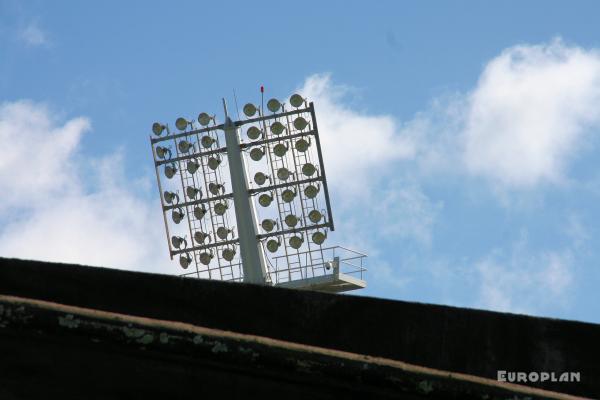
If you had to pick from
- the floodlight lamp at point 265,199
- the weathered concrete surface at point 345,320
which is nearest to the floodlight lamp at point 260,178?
the floodlight lamp at point 265,199

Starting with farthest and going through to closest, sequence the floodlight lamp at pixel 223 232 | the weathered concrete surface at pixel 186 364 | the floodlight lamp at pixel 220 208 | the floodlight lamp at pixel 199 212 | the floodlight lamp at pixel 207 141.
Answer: the floodlight lamp at pixel 207 141
the floodlight lamp at pixel 199 212
the floodlight lamp at pixel 220 208
the floodlight lamp at pixel 223 232
the weathered concrete surface at pixel 186 364

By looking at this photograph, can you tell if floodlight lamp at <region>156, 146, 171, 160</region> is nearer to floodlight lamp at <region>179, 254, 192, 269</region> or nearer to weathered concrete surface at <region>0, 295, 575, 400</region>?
floodlight lamp at <region>179, 254, 192, 269</region>

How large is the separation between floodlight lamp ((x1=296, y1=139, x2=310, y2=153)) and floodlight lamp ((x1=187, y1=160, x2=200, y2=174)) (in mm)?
2792

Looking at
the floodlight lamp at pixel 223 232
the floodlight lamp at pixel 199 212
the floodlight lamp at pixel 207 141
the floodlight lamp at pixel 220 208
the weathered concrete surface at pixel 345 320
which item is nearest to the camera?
the weathered concrete surface at pixel 345 320

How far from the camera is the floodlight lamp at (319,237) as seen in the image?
1224 inches

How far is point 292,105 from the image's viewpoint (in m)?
31.1

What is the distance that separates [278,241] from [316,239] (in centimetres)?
88

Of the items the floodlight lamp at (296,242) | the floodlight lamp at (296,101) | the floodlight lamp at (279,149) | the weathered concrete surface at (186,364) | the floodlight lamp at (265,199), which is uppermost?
the floodlight lamp at (296,101)

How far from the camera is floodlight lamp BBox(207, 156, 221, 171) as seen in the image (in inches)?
1278

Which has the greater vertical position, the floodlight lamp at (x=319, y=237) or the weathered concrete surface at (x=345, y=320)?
the floodlight lamp at (x=319, y=237)

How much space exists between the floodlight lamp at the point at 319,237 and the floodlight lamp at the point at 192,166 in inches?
139

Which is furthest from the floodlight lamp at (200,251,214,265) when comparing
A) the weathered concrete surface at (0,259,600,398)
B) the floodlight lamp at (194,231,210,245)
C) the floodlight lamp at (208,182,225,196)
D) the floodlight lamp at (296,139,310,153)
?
the weathered concrete surface at (0,259,600,398)

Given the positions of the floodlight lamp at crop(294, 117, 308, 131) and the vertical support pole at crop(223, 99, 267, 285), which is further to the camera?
the vertical support pole at crop(223, 99, 267, 285)

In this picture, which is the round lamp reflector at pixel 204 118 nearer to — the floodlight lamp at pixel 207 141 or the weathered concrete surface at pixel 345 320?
the floodlight lamp at pixel 207 141
